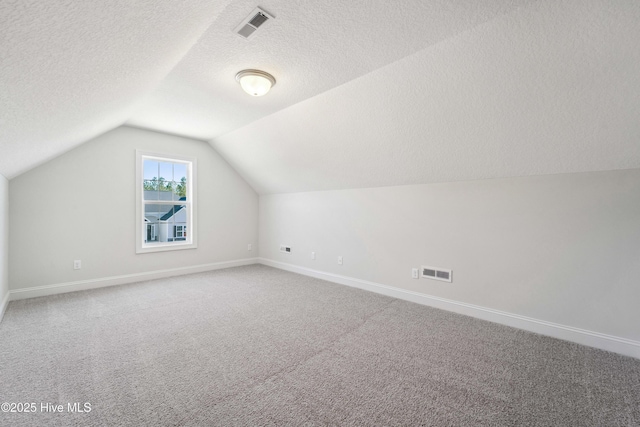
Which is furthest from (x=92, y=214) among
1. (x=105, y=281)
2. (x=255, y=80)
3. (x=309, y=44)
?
(x=309, y=44)

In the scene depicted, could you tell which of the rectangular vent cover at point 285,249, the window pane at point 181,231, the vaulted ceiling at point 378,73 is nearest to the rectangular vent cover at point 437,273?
the vaulted ceiling at point 378,73

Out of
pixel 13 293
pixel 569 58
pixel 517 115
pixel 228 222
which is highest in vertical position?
pixel 569 58

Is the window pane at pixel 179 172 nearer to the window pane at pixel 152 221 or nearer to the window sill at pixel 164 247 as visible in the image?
the window pane at pixel 152 221

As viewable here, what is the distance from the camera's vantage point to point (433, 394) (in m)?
1.67

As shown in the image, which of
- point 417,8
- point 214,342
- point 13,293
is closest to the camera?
point 417,8

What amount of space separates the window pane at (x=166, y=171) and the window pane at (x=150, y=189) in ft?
0.46

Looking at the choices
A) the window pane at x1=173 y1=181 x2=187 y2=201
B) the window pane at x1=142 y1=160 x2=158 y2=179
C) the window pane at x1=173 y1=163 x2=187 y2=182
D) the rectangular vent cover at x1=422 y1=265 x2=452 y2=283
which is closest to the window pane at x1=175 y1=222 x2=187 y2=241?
the window pane at x1=173 y1=181 x2=187 y2=201

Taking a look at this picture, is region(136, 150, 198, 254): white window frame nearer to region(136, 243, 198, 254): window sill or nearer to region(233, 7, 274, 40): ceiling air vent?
region(136, 243, 198, 254): window sill

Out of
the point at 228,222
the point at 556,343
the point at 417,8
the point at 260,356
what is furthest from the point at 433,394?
the point at 228,222

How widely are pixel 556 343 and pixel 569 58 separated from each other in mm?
2202

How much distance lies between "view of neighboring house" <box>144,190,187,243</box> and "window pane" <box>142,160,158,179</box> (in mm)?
264

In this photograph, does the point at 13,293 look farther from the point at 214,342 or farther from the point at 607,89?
the point at 607,89

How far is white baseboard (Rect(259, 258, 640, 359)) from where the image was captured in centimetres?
219

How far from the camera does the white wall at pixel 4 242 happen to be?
9.31 feet
